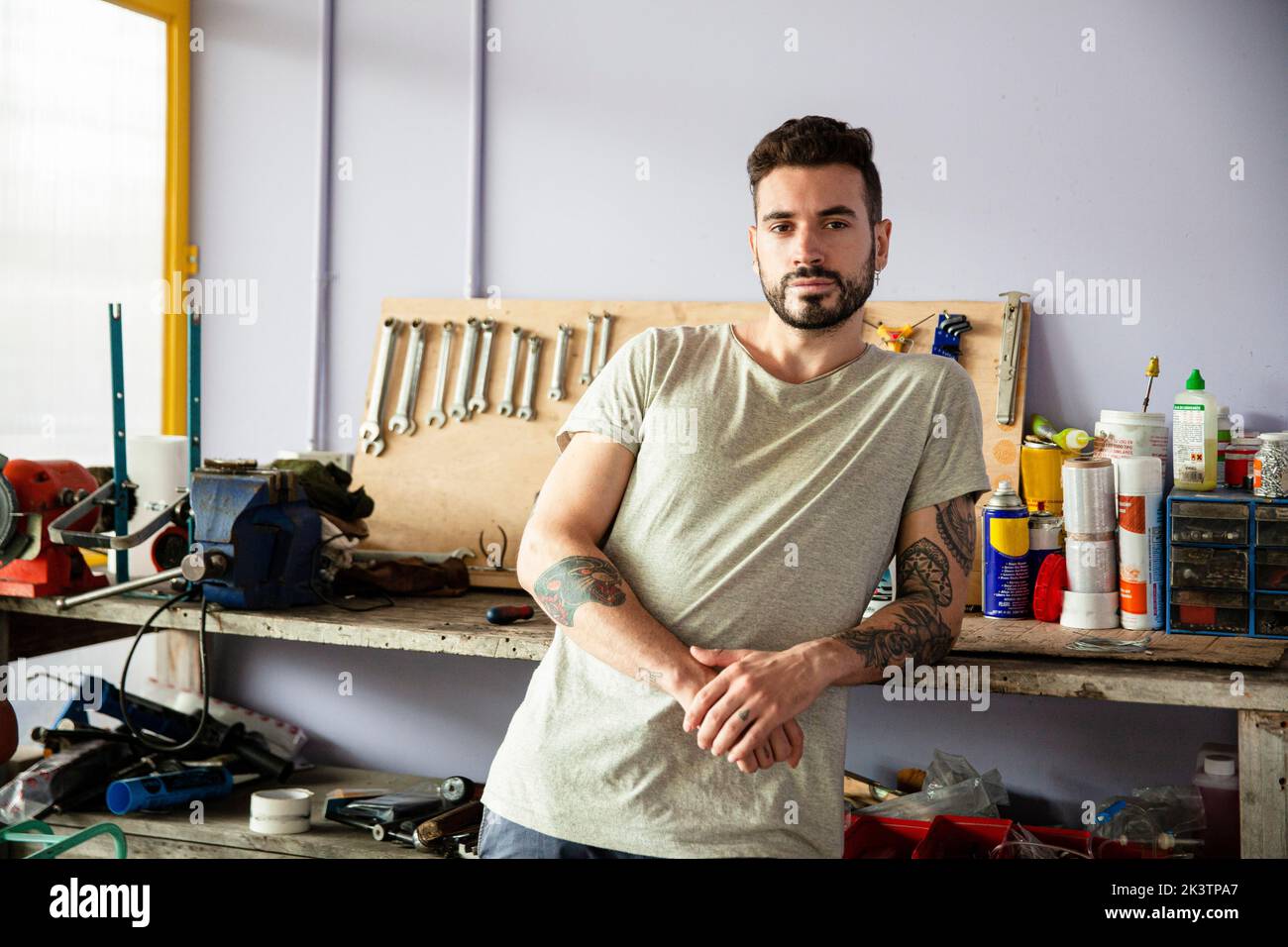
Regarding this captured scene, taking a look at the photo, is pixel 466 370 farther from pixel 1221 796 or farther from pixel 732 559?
pixel 1221 796

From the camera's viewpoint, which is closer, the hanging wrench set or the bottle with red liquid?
the bottle with red liquid

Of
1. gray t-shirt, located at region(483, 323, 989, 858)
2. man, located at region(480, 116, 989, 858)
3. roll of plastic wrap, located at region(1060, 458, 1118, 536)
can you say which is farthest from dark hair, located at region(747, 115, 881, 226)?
roll of plastic wrap, located at region(1060, 458, 1118, 536)

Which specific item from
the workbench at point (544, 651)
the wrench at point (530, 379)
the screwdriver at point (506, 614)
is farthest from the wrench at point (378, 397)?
the screwdriver at point (506, 614)

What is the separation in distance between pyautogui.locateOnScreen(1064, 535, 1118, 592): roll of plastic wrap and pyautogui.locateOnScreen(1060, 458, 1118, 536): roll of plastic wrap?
17mm

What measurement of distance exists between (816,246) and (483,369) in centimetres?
122

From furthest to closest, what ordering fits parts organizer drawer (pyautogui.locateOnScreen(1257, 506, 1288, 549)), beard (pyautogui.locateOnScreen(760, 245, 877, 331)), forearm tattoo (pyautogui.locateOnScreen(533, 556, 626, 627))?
1. parts organizer drawer (pyautogui.locateOnScreen(1257, 506, 1288, 549))
2. beard (pyautogui.locateOnScreen(760, 245, 877, 331))
3. forearm tattoo (pyautogui.locateOnScreen(533, 556, 626, 627))

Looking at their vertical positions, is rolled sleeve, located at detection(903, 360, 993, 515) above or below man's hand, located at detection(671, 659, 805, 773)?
above

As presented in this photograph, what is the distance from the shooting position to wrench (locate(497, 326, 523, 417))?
109 inches

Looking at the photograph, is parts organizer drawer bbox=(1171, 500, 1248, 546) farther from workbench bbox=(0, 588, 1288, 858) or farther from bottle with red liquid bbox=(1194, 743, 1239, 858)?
bottle with red liquid bbox=(1194, 743, 1239, 858)
